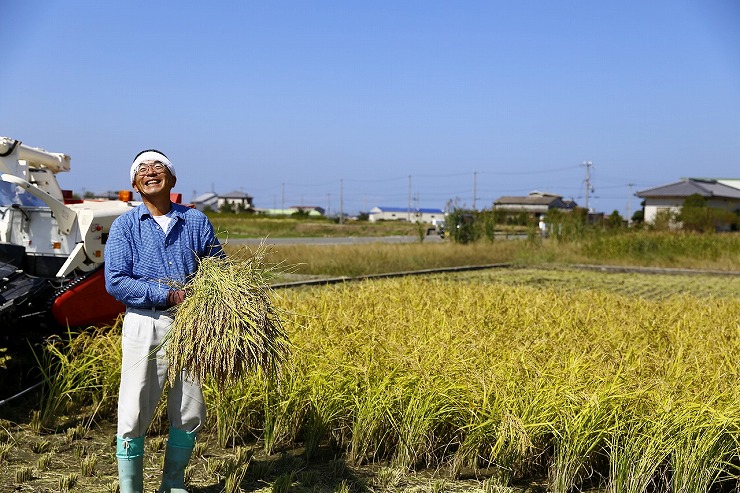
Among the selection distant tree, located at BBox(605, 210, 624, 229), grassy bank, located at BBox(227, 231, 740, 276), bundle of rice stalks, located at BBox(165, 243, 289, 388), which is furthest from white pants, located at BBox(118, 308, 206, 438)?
distant tree, located at BBox(605, 210, 624, 229)

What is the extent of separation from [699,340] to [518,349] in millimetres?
1820

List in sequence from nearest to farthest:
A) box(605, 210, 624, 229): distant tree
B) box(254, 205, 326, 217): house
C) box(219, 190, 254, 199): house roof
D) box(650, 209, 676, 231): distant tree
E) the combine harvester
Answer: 1. the combine harvester
2. box(605, 210, 624, 229): distant tree
3. box(650, 209, 676, 231): distant tree
4. box(254, 205, 326, 217): house
5. box(219, 190, 254, 199): house roof

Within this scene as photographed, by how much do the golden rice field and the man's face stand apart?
882 millimetres

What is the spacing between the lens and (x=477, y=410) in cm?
398

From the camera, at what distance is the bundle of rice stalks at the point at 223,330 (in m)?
3.03

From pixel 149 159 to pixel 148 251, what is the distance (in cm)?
43

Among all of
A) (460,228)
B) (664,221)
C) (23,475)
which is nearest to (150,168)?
(23,475)

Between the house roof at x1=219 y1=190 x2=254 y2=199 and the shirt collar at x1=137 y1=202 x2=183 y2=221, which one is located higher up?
the house roof at x1=219 y1=190 x2=254 y2=199

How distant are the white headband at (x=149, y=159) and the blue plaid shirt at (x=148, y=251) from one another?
186mm

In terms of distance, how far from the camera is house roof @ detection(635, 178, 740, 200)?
49750 millimetres

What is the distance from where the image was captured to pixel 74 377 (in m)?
4.74

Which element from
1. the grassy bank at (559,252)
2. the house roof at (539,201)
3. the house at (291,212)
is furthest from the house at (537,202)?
the grassy bank at (559,252)

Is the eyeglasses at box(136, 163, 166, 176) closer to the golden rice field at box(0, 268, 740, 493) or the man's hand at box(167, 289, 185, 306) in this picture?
the man's hand at box(167, 289, 185, 306)

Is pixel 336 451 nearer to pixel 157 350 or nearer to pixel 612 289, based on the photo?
pixel 157 350
